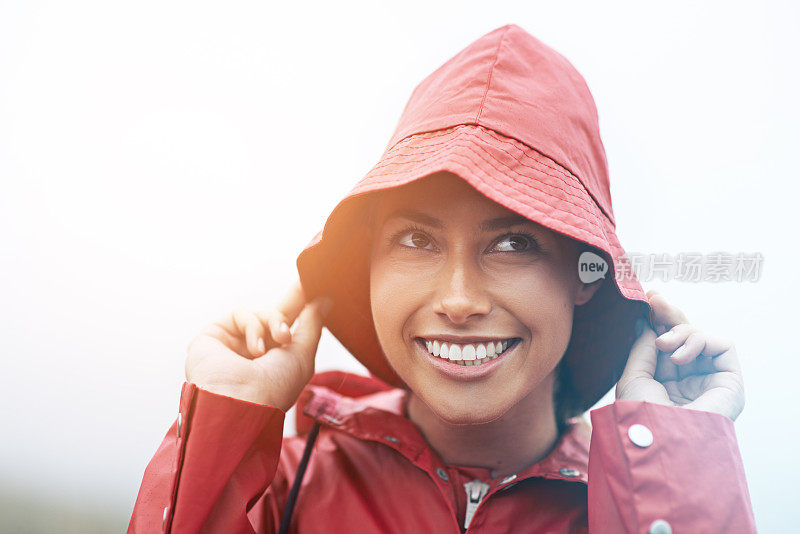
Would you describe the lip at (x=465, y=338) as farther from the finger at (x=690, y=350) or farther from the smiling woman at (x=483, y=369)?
the finger at (x=690, y=350)

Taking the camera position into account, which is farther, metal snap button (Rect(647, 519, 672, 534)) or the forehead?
the forehead

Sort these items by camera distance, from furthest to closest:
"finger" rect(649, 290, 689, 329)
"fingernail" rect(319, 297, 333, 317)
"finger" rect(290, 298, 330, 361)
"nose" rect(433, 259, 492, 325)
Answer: "fingernail" rect(319, 297, 333, 317) → "finger" rect(290, 298, 330, 361) → "finger" rect(649, 290, 689, 329) → "nose" rect(433, 259, 492, 325)

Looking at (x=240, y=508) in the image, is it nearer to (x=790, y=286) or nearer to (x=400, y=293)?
Answer: (x=400, y=293)

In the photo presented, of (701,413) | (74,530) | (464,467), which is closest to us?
(701,413)

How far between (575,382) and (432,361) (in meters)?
0.38

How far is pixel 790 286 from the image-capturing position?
99 centimetres

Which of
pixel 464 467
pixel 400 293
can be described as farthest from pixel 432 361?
pixel 464 467

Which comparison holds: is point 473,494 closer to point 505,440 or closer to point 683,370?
point 505,440

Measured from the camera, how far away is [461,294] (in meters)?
0.76

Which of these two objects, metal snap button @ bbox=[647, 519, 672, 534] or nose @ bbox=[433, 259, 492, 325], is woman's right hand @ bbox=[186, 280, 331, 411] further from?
metal snap button @ bbox=[647, 519, 672, 534]

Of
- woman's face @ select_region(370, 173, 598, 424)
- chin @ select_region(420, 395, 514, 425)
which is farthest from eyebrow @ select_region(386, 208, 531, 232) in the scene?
chin @ select_region(420, 395, 514, 425)

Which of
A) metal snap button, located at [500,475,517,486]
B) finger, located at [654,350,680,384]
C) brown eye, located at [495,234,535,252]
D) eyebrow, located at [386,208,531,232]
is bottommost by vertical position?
metal snap button, located at [500,475,517,486]

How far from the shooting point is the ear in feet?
2.99

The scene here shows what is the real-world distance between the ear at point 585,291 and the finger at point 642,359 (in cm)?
11
